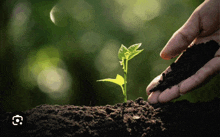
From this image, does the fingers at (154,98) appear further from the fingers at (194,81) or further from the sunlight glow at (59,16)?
the sunlight glow at (59,16)

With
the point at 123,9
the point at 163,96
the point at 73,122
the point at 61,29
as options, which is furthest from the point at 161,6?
the point at 73,122

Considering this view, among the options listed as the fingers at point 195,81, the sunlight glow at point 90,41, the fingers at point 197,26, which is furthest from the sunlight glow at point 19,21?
the fingers at point 195,81

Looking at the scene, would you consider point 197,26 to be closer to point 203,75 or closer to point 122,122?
point 203,75

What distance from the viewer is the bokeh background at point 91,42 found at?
2.81 m

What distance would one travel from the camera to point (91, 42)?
9.98ft

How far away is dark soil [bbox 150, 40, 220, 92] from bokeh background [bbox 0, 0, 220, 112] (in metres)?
1.35

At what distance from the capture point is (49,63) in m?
2.91

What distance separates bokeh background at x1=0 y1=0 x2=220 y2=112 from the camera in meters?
2.81

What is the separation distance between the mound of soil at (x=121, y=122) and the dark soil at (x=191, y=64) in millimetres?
288

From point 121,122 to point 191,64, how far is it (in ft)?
2.78

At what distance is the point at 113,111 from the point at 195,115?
1.78ft

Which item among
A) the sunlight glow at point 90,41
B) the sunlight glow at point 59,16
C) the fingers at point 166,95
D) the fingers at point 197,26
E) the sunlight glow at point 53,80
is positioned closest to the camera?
the fingers at point 166,95

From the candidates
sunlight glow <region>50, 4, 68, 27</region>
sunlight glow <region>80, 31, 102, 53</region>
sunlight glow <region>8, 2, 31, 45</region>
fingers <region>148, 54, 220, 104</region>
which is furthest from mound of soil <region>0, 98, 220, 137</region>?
sunlight glow <region>50, 4, 68, 27</region>

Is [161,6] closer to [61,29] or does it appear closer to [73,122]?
[61,29]
